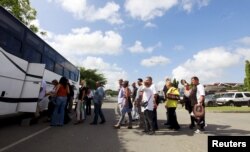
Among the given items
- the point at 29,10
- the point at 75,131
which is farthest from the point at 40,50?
the point at 29,10

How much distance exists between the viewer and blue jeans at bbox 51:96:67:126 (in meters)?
13.5

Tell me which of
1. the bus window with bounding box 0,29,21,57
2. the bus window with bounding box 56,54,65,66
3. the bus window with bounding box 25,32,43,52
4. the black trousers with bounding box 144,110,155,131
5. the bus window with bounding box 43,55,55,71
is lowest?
the black trousers with bounding box 144,110,155,131

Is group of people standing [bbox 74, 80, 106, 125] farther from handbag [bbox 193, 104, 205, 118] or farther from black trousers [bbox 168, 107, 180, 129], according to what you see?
handbag [bbox 193, 104, 205, 118]

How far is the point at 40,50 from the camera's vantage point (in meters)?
16.2

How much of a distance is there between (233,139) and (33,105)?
978cm

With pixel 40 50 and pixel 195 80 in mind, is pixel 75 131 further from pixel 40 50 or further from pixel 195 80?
pixel 40 50

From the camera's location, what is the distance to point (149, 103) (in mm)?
11258

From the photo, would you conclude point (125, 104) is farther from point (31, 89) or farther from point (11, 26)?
point (11, 26)

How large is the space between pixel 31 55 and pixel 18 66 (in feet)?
6.68

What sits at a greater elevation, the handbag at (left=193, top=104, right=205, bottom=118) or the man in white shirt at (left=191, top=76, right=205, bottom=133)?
the man in white shirt at (left=191, top=76, right=205, bottom=133)

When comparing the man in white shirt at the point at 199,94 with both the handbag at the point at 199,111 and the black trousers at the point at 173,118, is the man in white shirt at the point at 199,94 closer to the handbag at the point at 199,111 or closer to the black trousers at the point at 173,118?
the handbag at the point at 199,111

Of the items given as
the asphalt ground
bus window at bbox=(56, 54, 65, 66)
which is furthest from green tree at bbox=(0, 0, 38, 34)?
the asphalt ground

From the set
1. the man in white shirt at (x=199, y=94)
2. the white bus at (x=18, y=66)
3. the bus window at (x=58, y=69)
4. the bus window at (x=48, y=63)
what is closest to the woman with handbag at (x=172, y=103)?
the man in white shirt at (x=199, y=94)

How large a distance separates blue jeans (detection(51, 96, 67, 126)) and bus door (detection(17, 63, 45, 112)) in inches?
31.3
